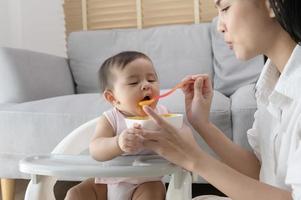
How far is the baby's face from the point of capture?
40.3 inches

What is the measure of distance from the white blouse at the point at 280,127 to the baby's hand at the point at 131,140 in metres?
0.26

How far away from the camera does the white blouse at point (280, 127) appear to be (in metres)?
0.78

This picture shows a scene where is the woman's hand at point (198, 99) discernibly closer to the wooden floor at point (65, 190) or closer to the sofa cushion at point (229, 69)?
the wooden floor at point (65, 190)

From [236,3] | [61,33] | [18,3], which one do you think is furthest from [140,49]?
[236,3]

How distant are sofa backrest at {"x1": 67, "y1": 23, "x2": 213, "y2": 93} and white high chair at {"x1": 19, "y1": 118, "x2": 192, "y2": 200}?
1.66 metres

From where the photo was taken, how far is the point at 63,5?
3164mm

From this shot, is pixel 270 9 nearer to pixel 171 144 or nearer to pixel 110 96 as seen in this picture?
pixel 171 144

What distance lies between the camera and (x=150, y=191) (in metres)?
1.01

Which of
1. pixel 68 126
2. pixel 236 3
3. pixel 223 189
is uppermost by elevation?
pixel 236 3

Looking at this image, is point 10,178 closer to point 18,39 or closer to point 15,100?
point 15,100

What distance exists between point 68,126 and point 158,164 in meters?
1.10

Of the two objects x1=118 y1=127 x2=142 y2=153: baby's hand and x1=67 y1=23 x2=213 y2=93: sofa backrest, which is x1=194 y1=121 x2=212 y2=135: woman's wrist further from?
x1=67 y1=23 x2=213 y2=93: sofa backrest

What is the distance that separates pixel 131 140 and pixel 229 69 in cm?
168

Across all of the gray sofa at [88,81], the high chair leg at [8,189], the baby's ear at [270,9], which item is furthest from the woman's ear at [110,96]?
the high chair leg at [8,189]
